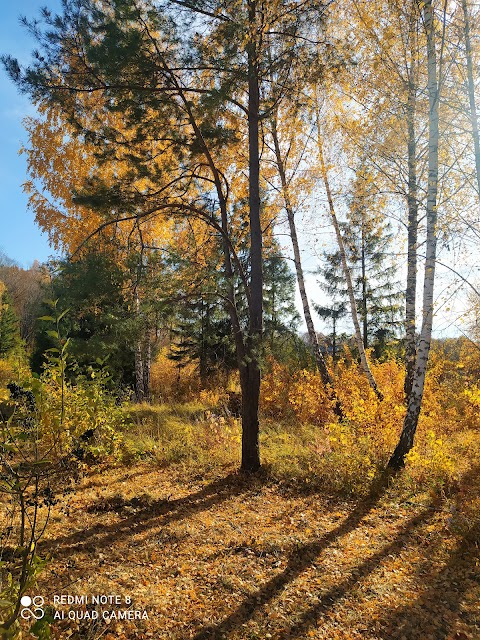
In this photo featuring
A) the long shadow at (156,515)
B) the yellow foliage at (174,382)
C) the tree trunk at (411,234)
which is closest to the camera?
the long shadow at (156,515)

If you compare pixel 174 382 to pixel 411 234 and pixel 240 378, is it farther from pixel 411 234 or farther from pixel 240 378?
pixel 411 234

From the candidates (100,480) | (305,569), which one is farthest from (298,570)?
(100,480)

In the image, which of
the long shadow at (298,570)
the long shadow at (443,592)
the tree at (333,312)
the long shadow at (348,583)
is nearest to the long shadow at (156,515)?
the long shadow at (298,570)

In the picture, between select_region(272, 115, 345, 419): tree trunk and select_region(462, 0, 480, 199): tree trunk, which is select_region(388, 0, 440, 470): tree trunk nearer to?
select_region(462, 0, 480, 199): tree trunk

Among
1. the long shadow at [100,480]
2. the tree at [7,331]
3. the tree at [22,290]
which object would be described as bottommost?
the long shadow at [100,480]

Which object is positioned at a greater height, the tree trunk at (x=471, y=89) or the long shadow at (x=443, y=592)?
the tree trunk at (x=471, y=89)

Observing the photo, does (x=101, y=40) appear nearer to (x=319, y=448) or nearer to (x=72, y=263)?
(x=72, y=263)

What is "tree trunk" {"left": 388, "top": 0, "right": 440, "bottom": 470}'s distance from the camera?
15.2 ft

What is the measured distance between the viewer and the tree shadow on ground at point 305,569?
2.61 meters

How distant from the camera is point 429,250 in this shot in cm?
497

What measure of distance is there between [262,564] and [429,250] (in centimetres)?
424

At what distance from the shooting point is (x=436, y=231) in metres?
5.17

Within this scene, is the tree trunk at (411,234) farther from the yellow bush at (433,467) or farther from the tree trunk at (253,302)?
the tree trunk at (253,302)

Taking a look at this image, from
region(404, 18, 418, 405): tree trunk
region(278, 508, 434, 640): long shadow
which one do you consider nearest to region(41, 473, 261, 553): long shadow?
region(278, 508, 434, 640): long shadow
